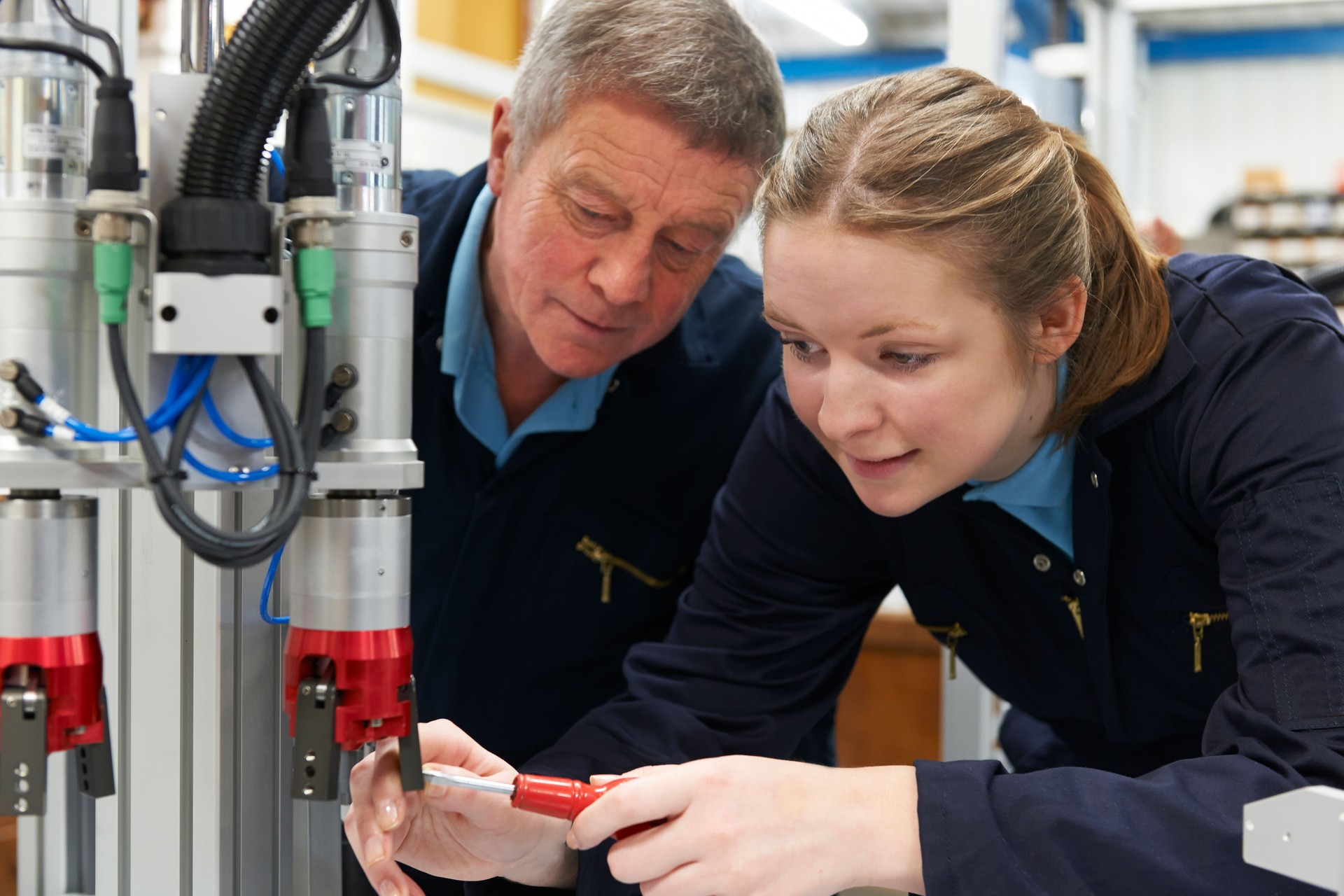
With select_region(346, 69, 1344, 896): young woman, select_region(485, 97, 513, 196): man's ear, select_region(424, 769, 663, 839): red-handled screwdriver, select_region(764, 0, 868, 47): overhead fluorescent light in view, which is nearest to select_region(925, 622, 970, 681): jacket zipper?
select_region(346, 69, 1344, 896): young woman

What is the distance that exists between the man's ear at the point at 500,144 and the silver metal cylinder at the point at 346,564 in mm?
676

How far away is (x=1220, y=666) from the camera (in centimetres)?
110

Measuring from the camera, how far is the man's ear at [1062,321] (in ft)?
3.22

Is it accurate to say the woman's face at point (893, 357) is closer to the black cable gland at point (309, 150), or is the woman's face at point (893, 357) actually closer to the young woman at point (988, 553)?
the young woman at point (988, 553)

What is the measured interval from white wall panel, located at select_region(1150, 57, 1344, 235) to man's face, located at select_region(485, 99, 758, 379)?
7.11 metres

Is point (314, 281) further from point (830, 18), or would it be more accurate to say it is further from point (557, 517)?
point (830, 18)

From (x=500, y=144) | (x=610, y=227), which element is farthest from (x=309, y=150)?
(x=500, y=144)

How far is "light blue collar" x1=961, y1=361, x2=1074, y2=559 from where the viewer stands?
1.07 meters

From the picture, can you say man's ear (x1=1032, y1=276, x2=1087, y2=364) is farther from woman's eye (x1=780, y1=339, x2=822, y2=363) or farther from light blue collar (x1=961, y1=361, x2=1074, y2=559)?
woman's eye (x1=780, y1=339, x2=822, y2=363)

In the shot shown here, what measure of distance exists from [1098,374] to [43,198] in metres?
0.76

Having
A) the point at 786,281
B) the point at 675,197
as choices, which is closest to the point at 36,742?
the point at 786,281

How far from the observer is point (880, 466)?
38.3 inches

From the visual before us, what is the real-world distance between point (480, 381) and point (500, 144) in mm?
258

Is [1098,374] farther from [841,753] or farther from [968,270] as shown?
[841,753]
